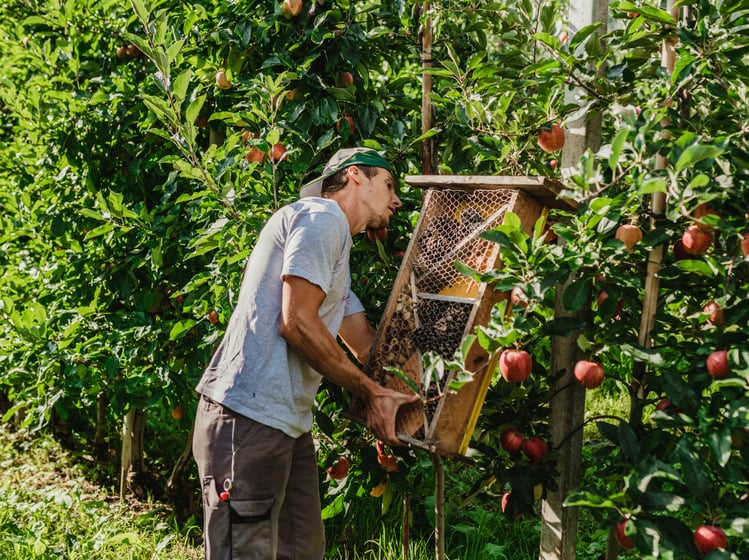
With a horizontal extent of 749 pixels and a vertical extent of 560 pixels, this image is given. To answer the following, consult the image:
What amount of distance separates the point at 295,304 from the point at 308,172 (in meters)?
0.83

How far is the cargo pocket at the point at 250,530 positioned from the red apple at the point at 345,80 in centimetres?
148

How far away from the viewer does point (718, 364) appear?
66.1 inches

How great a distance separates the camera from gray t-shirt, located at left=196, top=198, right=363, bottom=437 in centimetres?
205

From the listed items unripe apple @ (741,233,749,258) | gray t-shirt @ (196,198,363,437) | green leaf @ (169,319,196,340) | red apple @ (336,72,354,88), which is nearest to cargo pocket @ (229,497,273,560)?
gray t-shirt @ (196,198,363,437)

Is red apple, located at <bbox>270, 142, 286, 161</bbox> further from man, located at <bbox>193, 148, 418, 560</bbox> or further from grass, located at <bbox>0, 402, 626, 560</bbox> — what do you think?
grass, located at <bbox>0, 402, 626, 560</bbox>

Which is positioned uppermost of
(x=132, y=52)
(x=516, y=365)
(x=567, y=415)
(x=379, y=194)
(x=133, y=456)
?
(x=132, y=52)

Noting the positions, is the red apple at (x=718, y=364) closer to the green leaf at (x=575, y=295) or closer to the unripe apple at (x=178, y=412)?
the green leaf at (x=575, y=295)

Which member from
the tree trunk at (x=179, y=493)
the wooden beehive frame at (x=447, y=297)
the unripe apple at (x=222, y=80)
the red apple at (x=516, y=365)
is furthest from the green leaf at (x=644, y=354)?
the tree trunk at (x=179, y=493)

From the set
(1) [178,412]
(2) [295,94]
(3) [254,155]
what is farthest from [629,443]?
(1) [178,412]

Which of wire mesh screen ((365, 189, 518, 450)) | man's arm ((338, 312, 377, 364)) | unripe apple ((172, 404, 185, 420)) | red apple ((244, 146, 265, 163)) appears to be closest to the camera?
wire mesh screen ((365, 189, 518, 450))

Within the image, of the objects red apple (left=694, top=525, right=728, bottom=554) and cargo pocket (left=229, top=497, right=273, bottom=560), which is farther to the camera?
cargo pocket (left=229, top=497, right=273, bottom=560)

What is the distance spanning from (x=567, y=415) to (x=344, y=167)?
99cm

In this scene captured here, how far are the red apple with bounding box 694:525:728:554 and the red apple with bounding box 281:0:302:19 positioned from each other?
2.04 metres

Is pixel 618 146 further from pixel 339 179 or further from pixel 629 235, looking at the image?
pixel 339 179
